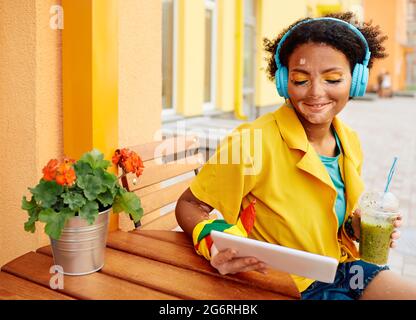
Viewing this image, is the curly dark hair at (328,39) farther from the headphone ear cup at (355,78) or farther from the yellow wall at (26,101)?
the yellow wall at (26,101)

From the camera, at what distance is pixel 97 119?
73.0 inches

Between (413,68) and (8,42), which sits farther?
(413,68)

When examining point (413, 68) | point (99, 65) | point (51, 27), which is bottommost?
point (99, 65)

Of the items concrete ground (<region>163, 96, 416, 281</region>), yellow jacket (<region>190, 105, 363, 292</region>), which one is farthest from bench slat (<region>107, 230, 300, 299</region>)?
concrete ground (<region>163, 96, 416, 281</region>)

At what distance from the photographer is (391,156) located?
7.91 meters

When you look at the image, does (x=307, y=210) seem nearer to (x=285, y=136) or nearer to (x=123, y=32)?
(x=285, y=136)

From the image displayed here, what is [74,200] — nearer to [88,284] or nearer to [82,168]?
[82,168]

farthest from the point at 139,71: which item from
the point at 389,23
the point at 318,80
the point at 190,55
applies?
the point at 389,23

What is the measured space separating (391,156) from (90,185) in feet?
24.3

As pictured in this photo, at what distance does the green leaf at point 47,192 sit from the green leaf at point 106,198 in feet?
0.38

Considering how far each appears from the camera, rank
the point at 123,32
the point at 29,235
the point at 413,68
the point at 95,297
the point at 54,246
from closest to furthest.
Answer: the point at 95,297, the point at 54,246, the point at 29,235, the point at 123,32, the point at 413,68

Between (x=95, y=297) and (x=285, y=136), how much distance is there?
77cm

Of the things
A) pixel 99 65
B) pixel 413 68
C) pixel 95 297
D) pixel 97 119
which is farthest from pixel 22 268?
pixel 413 68

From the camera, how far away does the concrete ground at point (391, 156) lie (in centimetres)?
367
